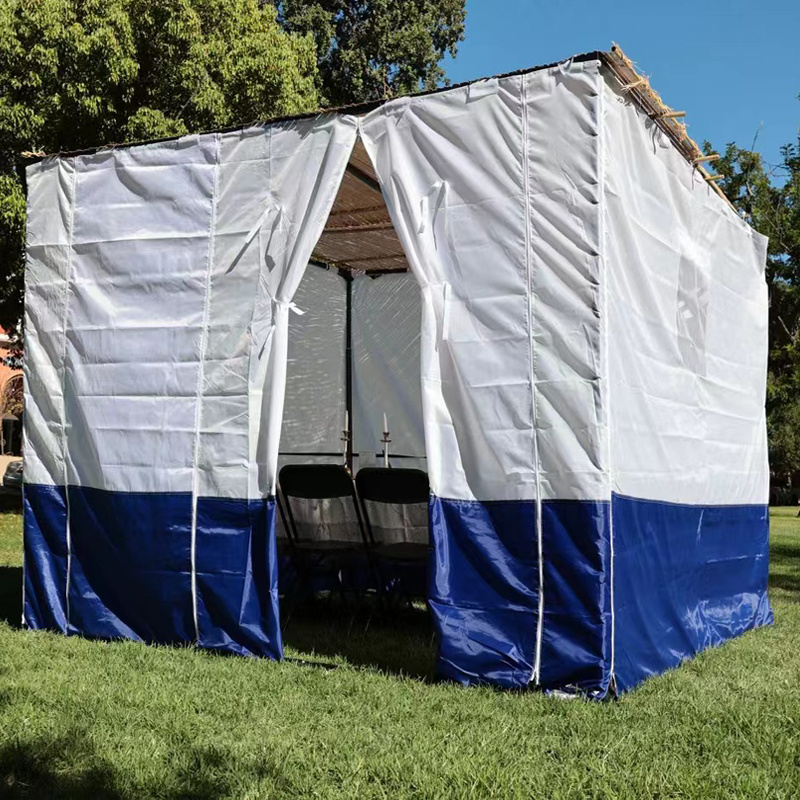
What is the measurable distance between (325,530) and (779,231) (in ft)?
44.6

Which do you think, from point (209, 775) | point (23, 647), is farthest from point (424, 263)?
point (23, 647)

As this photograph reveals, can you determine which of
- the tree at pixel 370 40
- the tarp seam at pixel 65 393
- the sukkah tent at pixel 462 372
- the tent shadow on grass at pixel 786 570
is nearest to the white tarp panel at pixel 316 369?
the sukkah tent at pixel 462 372

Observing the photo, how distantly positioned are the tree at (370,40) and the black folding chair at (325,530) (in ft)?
46.2

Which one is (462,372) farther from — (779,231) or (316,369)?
(779,231)

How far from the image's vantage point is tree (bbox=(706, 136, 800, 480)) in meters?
16.6

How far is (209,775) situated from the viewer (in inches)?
118

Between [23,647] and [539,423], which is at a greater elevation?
[539,423]

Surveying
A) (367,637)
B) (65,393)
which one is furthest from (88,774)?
(65,393)

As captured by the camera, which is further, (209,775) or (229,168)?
(229,168)

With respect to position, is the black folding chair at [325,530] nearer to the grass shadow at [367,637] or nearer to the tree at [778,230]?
the grass shadow at [367,637]

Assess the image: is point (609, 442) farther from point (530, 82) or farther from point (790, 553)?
point (790, 553)

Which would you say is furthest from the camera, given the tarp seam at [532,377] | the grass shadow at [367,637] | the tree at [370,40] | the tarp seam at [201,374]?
the tree at [370,40]

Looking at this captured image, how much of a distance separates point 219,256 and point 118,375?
33.1 inches

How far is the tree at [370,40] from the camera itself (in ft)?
63.9
